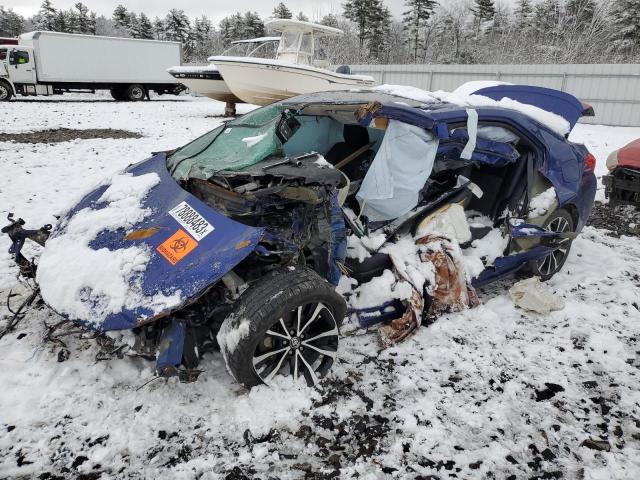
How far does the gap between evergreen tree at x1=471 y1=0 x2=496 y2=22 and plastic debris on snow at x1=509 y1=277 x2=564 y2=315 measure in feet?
167

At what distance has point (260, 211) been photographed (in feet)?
8.92

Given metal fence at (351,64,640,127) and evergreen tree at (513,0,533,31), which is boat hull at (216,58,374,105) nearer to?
metal fence at (351,64,640,127)

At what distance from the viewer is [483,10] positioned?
45719mm

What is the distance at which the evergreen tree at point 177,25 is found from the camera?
55.0 metres

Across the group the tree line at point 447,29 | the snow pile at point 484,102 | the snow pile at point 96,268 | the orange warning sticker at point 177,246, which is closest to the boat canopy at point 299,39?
the snow pile at point 484,102

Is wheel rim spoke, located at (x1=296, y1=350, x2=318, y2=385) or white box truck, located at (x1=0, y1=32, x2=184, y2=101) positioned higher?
white box truck, located at (x1=0, y1=32, x2=184, y2=101)

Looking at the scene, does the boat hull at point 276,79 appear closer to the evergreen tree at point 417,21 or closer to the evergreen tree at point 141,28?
the evergreen tree at point 417,21

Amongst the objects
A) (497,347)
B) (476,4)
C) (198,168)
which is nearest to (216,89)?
(198,168)

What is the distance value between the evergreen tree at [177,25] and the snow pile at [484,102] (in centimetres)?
5926

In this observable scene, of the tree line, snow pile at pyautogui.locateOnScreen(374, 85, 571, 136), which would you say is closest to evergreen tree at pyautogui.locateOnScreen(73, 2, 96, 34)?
the tree line

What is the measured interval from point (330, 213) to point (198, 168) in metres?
1.01

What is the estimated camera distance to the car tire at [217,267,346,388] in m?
2.29

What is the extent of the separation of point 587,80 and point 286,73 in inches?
411

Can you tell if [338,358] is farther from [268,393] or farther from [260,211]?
[260,211]
